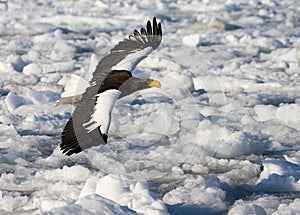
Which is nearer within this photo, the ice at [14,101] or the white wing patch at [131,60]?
the white wing patch at [131,60]

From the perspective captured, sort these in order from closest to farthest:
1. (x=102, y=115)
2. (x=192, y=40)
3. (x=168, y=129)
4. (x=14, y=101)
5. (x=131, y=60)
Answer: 1. (x=102, y=115)
2. (x=131, y=60)
3. (x=168, y=129)
4. (x=14, y=101)
5. (x=192, y=40)

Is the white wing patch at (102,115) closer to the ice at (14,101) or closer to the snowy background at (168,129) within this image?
the snowy background at (168,129)

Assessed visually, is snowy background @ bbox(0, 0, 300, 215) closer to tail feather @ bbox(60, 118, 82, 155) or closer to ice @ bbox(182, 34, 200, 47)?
ice @ bbox(182, 34, 200, 47)

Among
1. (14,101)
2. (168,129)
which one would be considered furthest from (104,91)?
(14,101)

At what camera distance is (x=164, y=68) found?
942 cm

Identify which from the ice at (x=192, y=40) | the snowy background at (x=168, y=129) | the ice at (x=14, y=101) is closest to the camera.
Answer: the snowy background at (x=168, y=129)

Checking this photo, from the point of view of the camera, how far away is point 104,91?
204 inches

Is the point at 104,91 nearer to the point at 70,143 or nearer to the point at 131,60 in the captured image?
the point at 70,143

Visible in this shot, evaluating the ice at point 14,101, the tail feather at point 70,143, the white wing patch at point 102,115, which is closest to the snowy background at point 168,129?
the ice at point 14,101

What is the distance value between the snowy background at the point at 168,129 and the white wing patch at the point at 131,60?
2.04 ft

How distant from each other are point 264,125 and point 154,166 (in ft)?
4.91

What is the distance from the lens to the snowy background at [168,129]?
432 cm

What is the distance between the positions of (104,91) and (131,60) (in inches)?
38.6

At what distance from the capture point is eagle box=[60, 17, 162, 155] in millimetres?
4738
